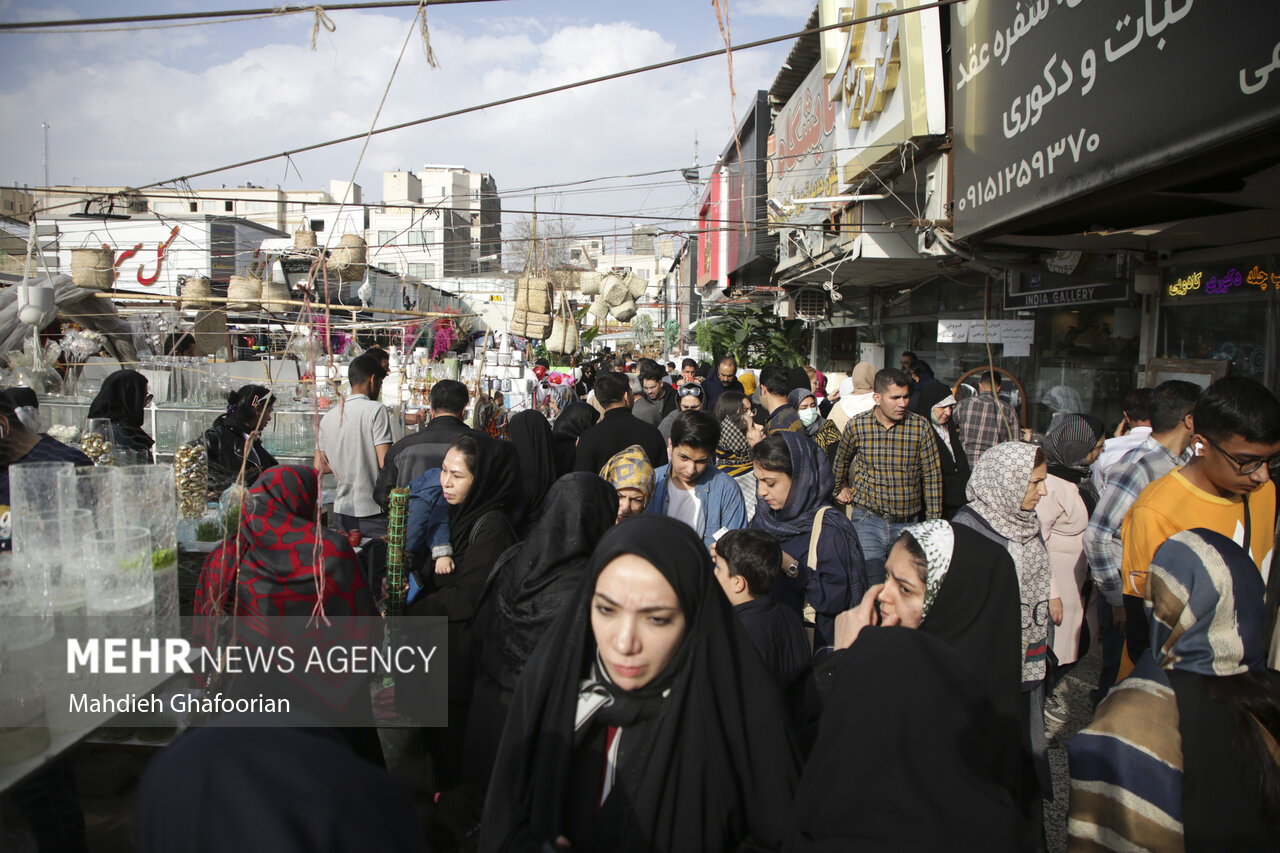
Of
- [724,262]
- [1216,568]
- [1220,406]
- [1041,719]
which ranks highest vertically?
[724,262]

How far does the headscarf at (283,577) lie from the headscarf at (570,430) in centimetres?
309

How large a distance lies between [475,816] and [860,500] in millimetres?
3343

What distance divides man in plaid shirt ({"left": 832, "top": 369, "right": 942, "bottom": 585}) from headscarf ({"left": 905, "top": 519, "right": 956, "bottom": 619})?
2222 millimetres

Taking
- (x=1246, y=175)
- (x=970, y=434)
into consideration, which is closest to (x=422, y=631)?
(x=1246, y=175)

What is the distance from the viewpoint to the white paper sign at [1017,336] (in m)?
6.85

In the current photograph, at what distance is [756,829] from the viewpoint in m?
1.63

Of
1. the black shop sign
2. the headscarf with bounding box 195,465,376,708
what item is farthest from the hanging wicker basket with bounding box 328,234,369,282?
the black shop sign

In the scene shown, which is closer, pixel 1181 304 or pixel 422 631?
pixel 422 631

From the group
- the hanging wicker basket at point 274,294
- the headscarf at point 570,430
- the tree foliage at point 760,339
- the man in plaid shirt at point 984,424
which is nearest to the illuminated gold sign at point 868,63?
the man in plaid shirt at point 984,424

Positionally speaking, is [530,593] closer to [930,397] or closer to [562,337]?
[930,397]

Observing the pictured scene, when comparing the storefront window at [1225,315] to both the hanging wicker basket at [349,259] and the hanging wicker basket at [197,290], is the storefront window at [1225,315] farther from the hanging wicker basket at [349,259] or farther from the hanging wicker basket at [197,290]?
the hanging wicker basket at [197,290]

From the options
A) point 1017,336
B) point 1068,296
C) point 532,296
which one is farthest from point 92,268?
point 1068,296

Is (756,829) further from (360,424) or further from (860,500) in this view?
(360,424)

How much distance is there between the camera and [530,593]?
2.43m
